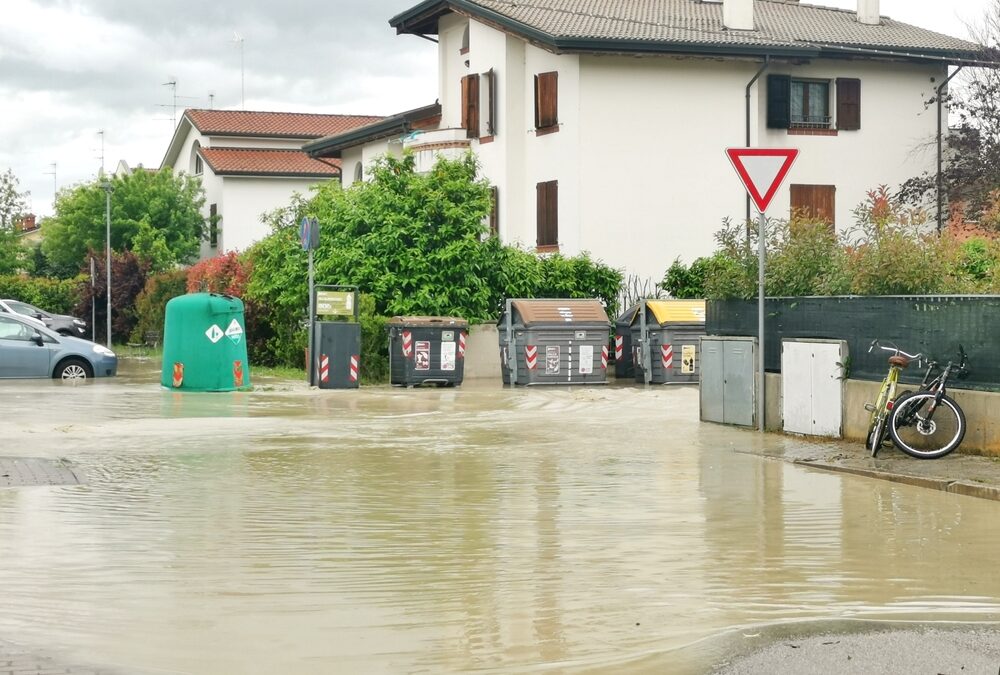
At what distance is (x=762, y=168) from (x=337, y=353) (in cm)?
1126

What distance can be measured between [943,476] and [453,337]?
1558 cm

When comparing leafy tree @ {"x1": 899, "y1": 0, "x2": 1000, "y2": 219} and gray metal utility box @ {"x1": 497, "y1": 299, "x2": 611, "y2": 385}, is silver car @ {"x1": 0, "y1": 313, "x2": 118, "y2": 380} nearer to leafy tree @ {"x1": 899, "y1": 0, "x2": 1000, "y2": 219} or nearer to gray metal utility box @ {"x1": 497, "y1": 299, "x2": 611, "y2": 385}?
gray metal utility box @ {"x1": 497, "y1": 299, "x2": 611, "y2": 385}

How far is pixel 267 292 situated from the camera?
32812mm

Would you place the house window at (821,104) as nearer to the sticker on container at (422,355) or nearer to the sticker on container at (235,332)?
the sticker on container at (422,355)

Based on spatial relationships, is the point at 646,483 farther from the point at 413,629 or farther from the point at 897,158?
the point at 897,158

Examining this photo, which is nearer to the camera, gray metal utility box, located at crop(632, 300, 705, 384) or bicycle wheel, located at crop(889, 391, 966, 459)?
bicycle wheel, located at crop(889, 391, 966, 459)

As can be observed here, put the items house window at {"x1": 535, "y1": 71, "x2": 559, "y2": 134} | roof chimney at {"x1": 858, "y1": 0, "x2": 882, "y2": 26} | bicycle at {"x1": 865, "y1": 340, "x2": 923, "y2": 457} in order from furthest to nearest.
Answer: roof chimney at {"x1": 858, "y1": 0, "x2": 882, "y2": 26} < house window at {"x1": 535, "y1": 71, "x2": 559, "y2": 134} < bicycle at {"x1": 865, "y1": 340, "x2": 923, "y2": 457}

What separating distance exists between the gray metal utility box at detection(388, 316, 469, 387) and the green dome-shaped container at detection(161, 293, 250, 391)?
2964 millimetres

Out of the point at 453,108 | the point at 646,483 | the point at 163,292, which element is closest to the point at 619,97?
the point at 453,108

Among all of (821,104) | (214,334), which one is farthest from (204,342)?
(821,104)

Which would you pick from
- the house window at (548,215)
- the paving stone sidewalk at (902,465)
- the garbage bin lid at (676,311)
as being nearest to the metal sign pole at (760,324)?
the paving stone sidewalk at (902,465)

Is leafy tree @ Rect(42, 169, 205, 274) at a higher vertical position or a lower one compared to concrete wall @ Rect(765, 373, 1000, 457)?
higher

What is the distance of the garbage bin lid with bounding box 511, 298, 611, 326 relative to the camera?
27609mm

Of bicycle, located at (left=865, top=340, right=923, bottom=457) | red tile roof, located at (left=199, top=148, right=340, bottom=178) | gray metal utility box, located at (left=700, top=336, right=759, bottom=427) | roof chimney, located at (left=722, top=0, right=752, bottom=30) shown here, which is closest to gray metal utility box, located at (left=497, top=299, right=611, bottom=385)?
gray metal utility box, located at (left=700, top=336, right=759, bottom=427)
